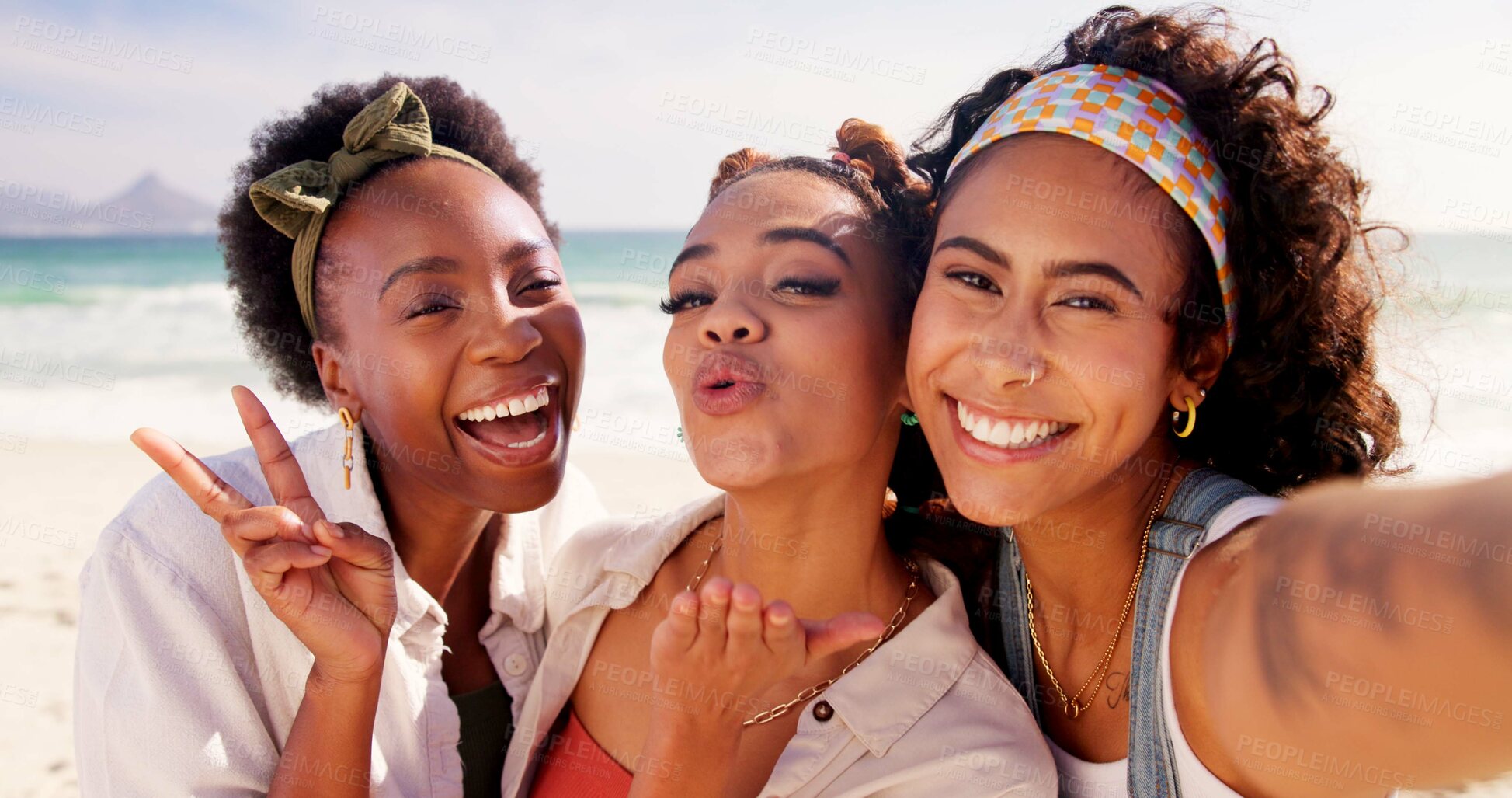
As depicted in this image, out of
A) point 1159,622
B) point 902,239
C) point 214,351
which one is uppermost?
point 902,239

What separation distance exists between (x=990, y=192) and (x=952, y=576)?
1049 millimetres

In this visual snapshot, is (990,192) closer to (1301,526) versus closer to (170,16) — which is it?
(1301,526)

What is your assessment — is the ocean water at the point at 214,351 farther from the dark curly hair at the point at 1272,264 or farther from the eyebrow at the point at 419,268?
the eyebrow at the point at 419,268

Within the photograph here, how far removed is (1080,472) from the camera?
7.89 feet

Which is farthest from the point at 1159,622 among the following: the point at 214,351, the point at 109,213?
the point at 109,213

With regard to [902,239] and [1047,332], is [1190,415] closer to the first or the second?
[1047,332]

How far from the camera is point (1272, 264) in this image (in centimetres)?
243

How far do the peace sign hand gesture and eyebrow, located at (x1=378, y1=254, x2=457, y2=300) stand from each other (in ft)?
1.65

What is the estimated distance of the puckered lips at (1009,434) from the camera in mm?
2412

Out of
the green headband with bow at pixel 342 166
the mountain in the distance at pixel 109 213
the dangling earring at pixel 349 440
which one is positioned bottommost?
the mountain in the distance at pixel 109 213

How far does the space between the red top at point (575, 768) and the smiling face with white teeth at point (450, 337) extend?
0.66 metres

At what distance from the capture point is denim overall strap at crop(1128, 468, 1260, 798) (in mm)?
2316

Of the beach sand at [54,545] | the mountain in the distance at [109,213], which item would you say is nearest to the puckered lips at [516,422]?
the beach sand at [54,545]

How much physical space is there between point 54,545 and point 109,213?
73.8 ft
